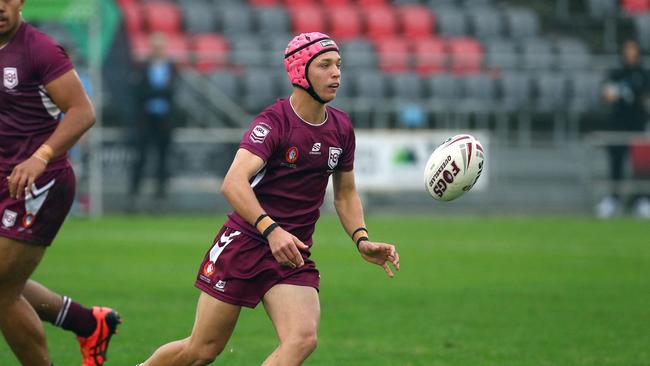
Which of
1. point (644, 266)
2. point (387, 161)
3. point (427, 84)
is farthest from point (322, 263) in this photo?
point (427, 84)

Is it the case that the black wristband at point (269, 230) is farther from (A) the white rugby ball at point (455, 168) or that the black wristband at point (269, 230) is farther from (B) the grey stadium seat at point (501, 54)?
(B) the grey stadium seat at point (501, 54)

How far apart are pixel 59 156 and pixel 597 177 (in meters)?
17.7

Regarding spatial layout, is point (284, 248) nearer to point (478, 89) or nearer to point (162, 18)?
point (478, 89)

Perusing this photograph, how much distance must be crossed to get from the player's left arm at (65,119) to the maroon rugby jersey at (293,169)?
3.41 ft

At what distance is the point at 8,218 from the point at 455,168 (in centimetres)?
249

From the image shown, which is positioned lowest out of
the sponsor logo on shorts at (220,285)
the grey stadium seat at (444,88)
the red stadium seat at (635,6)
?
the sponsor logo on shorts at (220,285)

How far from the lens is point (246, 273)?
6.16 m

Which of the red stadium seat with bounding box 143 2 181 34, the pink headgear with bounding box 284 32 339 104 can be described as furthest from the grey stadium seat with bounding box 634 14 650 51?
the pink headgear with bounding box 284 32 339 104

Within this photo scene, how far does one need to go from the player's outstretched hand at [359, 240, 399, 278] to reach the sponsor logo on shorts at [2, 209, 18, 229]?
6.33 ft

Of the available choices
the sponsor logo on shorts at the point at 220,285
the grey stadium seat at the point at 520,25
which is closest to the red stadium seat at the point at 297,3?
the grey stadium seat at the point at 520,25

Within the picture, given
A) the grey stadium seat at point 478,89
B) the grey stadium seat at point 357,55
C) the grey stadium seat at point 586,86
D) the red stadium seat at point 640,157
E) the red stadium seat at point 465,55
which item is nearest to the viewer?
the red stadium seat at point 640,157

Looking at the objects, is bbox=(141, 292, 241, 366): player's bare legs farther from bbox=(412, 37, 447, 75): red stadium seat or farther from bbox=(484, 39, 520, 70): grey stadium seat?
bbox=(484, 39, 520, 70): grey stadium seat

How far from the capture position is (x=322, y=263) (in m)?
14.3

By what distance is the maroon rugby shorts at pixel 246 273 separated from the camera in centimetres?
614
